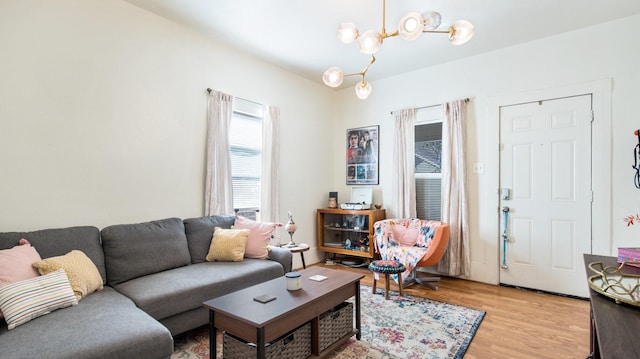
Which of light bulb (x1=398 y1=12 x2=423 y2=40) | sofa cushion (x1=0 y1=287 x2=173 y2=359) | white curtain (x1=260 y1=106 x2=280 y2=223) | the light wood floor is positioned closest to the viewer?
sofa cushion (x1=0 y1=287 x2=173 y2=359)

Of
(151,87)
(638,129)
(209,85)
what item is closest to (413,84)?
(638,129)

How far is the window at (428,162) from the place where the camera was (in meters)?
4.21

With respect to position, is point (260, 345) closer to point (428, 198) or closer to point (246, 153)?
point (246, 153)

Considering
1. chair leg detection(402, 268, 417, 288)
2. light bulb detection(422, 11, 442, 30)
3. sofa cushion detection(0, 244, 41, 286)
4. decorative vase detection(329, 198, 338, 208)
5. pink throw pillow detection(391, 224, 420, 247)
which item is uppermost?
light bulb detection(422, 11, 442, 30)

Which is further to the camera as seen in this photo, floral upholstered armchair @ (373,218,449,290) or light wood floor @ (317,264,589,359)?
floral upholstered armchair @ (373,218,449,290)

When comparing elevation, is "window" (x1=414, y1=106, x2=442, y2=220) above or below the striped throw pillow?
above

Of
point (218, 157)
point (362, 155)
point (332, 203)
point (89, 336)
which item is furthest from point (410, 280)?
point (89, 336)

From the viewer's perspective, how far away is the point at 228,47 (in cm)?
366

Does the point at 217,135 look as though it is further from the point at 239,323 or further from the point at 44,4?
the point at 239,323

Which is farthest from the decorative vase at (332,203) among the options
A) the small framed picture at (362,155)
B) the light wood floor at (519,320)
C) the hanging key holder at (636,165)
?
the hanging key holder at (636,165)

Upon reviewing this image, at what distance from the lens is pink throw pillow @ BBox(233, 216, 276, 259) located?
314 cm

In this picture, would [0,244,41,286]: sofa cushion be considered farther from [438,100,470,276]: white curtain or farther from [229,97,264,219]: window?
[438,100,470,276]: white curtain

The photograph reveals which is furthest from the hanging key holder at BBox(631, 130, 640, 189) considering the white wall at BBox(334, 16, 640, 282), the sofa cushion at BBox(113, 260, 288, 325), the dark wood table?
the sofa cushion at BBox(113, 260, 288, 325)

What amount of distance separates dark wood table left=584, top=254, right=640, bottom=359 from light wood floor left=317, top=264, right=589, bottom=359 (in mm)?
1300
